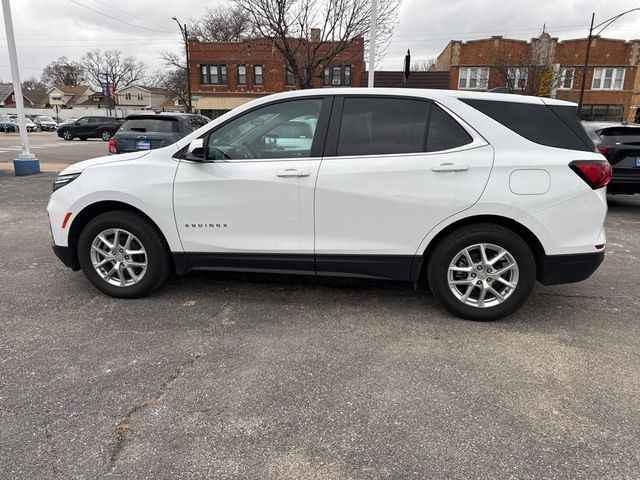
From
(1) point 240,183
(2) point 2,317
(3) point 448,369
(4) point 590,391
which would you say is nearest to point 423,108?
(1) point 240,183

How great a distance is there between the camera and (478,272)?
3.70 m

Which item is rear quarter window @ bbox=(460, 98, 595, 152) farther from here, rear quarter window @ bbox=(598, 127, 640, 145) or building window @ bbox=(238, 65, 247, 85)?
building window @ bbox=(238, 65, 247, 85)

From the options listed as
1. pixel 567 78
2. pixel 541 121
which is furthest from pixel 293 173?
pixel 567 78

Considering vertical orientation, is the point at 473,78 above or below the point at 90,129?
above

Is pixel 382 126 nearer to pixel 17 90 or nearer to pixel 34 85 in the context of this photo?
pixel 17 90

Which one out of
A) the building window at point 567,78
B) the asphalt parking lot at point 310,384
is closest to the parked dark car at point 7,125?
the asphalt parking lot at point 310,384

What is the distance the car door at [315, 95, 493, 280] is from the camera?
3574 mm

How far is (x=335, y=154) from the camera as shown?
373cm

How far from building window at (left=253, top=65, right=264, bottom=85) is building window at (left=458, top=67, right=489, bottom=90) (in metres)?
18.5

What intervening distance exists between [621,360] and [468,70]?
45.4 meters

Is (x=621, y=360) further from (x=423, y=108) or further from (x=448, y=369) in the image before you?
(x=423, y=108)

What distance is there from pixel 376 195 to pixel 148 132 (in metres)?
8.47

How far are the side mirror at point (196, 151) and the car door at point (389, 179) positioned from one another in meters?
0.98

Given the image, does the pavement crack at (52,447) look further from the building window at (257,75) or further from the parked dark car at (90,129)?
the building window at (257,75)
